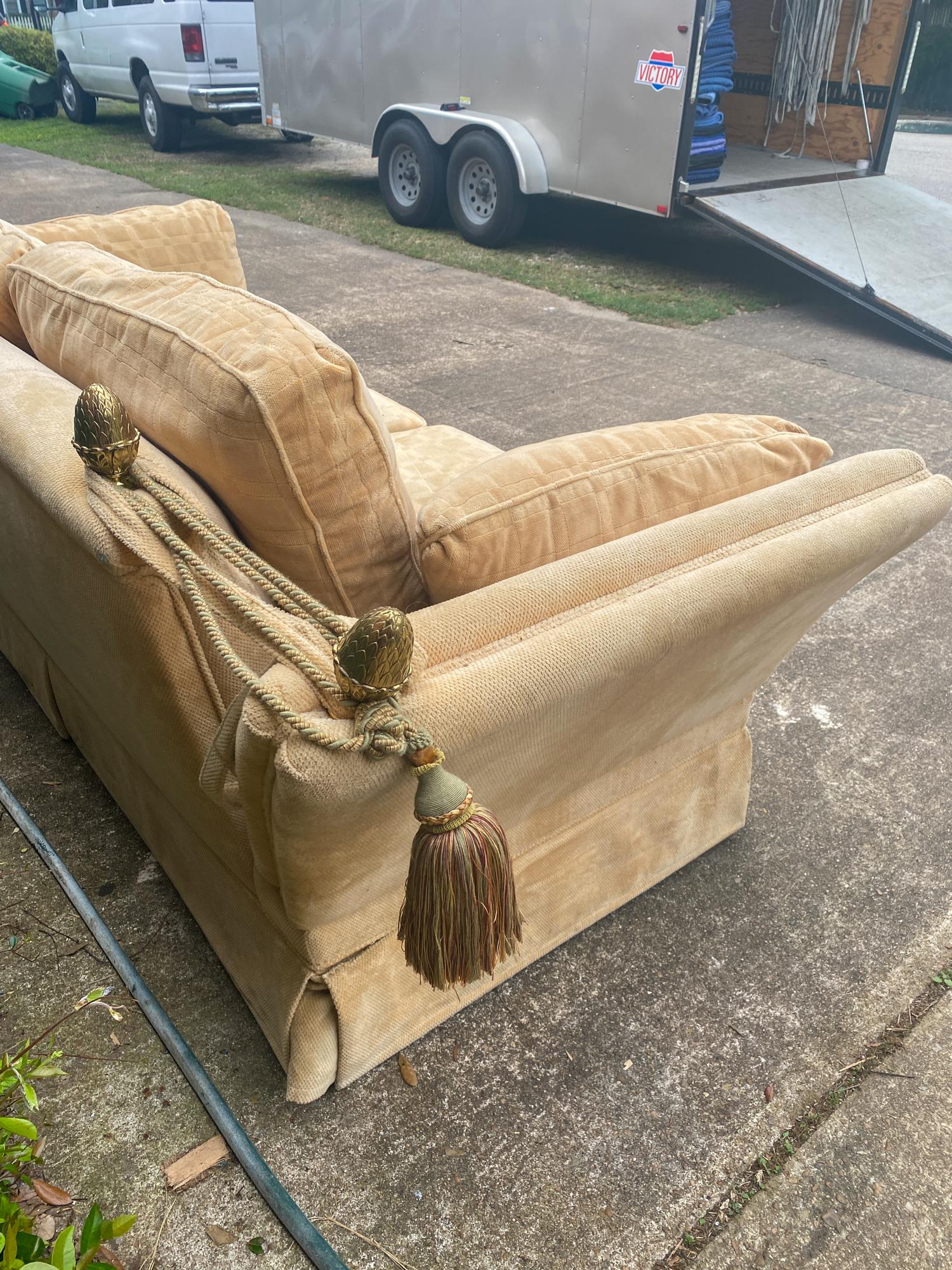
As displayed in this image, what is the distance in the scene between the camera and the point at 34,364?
1954mm

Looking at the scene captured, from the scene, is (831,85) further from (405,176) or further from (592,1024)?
(592,1024)

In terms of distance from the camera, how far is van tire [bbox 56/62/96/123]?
12.9m

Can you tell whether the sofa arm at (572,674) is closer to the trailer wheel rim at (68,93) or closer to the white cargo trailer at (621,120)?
the white cargo trailer at (621,120)

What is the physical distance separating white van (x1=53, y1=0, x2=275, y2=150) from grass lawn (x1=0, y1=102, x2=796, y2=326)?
1.60 feet

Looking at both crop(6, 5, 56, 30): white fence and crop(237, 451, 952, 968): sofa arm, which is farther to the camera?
crop(6, 5, 56, 30): white fence

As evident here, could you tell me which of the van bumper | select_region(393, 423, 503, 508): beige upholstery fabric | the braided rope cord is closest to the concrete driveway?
the braided rope cord

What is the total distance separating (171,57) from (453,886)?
1163 cm

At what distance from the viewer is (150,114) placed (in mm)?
11242

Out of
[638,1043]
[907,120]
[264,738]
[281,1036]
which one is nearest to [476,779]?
[264,738]

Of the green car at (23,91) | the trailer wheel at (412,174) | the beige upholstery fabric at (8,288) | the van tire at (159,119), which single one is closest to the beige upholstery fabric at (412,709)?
the beige upholstery fabric at (8,288)

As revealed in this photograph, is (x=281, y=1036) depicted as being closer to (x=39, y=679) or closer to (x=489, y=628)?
(x=489, y=628)

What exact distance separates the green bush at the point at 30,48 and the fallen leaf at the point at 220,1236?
57.1 ft

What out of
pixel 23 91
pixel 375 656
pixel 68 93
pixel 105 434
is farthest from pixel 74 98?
pixel 375 656

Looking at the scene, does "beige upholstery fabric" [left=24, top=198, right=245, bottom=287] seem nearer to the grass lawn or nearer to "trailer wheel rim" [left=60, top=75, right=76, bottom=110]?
the grass lawn
